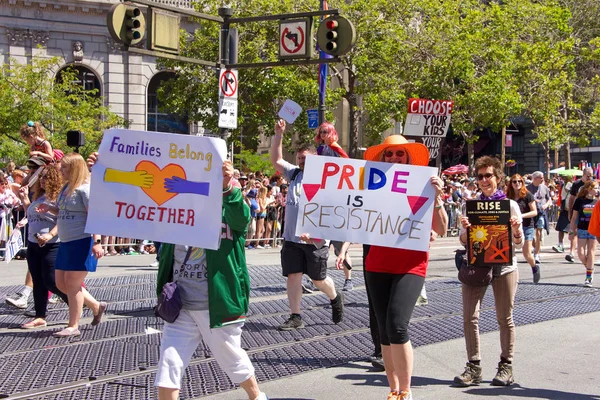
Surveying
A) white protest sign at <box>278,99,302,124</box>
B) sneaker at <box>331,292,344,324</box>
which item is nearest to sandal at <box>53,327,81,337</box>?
sneaker at <box>331,292,344,324</box>

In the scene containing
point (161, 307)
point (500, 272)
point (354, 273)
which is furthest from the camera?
point (354, 273)

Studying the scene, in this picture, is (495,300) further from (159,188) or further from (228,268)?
(159,188)

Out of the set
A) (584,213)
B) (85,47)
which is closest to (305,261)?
(584,213)

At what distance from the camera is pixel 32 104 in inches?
1135

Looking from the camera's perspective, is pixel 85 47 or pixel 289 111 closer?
pixel 289 111

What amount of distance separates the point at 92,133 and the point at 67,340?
2207cm

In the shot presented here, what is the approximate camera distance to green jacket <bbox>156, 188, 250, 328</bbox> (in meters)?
5.22

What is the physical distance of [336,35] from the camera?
48.7 ft

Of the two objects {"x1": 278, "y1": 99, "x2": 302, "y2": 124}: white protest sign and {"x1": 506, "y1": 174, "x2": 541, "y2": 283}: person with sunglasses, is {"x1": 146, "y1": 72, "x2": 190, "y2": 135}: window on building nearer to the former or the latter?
{"x1": 506, "y1": 174, "x2": 541, "y2": 283}: person with sunglasses

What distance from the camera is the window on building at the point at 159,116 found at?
123 feet

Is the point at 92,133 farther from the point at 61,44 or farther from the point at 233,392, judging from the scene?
the point at 233,392

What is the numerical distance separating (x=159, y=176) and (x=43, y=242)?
12.7 ft

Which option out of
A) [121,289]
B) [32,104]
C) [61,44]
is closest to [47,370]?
[121,289]

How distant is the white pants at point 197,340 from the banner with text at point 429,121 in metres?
10.0
